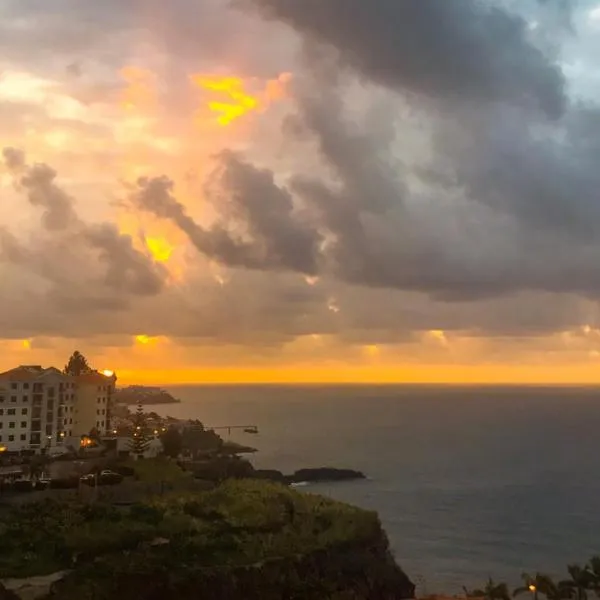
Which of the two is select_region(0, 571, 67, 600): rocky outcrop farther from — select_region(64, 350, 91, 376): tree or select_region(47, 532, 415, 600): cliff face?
select_region(64, 350, 91, 376): tree

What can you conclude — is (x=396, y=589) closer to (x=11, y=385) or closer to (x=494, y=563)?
(x=494, y=563)

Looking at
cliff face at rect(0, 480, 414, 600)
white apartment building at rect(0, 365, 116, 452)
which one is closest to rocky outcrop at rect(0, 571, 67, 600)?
cliff face at rect(0, 480, 414, 600)

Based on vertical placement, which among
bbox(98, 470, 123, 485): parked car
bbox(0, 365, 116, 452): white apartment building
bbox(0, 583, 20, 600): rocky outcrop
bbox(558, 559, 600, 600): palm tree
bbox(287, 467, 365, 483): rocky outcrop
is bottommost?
bbox(287, 467, 365, 483): rocky outcrop

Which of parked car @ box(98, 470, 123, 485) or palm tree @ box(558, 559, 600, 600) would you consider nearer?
palm tree @ box(558, 559, 600, 600)

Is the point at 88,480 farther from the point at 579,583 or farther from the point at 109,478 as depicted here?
the point at 579,583

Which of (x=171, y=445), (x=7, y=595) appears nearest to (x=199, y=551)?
(x=7, y=595)

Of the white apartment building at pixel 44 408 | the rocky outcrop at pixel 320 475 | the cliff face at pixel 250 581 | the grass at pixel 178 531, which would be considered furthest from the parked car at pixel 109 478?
the rocky outcrop at pixel 320 475
